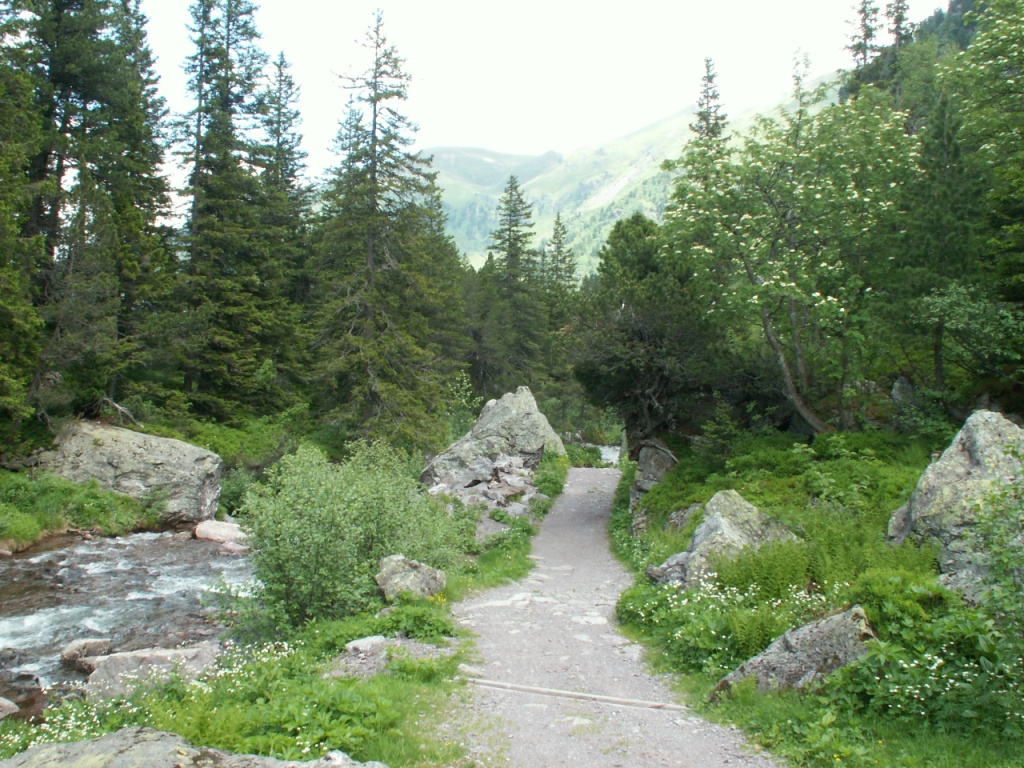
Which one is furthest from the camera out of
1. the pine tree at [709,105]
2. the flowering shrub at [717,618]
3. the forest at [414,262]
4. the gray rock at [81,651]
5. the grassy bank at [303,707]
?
the pine tree at [709,105]

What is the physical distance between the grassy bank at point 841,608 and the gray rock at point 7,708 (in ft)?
26.5

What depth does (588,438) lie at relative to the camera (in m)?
50.2

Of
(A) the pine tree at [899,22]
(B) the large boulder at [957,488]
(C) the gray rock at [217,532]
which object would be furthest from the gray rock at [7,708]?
(A) the pine tree at [899,22]

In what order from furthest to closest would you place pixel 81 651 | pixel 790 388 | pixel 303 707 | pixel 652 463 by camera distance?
pixel 652 463, pixel 790 388, pixel 81 651, pixel 303 707

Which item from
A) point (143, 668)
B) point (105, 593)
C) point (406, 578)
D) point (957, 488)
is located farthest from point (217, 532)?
point (957, 488)

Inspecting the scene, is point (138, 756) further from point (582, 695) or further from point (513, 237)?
point (513, 237)

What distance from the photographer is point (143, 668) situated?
799 centimetres

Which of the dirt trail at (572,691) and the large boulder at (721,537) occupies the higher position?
the large boulder at (721,537)

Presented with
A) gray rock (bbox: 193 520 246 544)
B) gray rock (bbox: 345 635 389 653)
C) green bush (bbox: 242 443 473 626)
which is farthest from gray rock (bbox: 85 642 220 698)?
gray rock (bbox: 193 520 246 544)

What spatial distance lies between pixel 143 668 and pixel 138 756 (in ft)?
13.7

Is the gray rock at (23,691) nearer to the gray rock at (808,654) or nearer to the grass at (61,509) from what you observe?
the gray rock at (808,654)

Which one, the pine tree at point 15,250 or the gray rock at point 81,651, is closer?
the gray rock at point 81,651

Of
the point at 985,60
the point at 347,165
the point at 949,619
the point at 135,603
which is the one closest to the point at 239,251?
the point at 347,165

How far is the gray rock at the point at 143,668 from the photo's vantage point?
7344 millimetres
